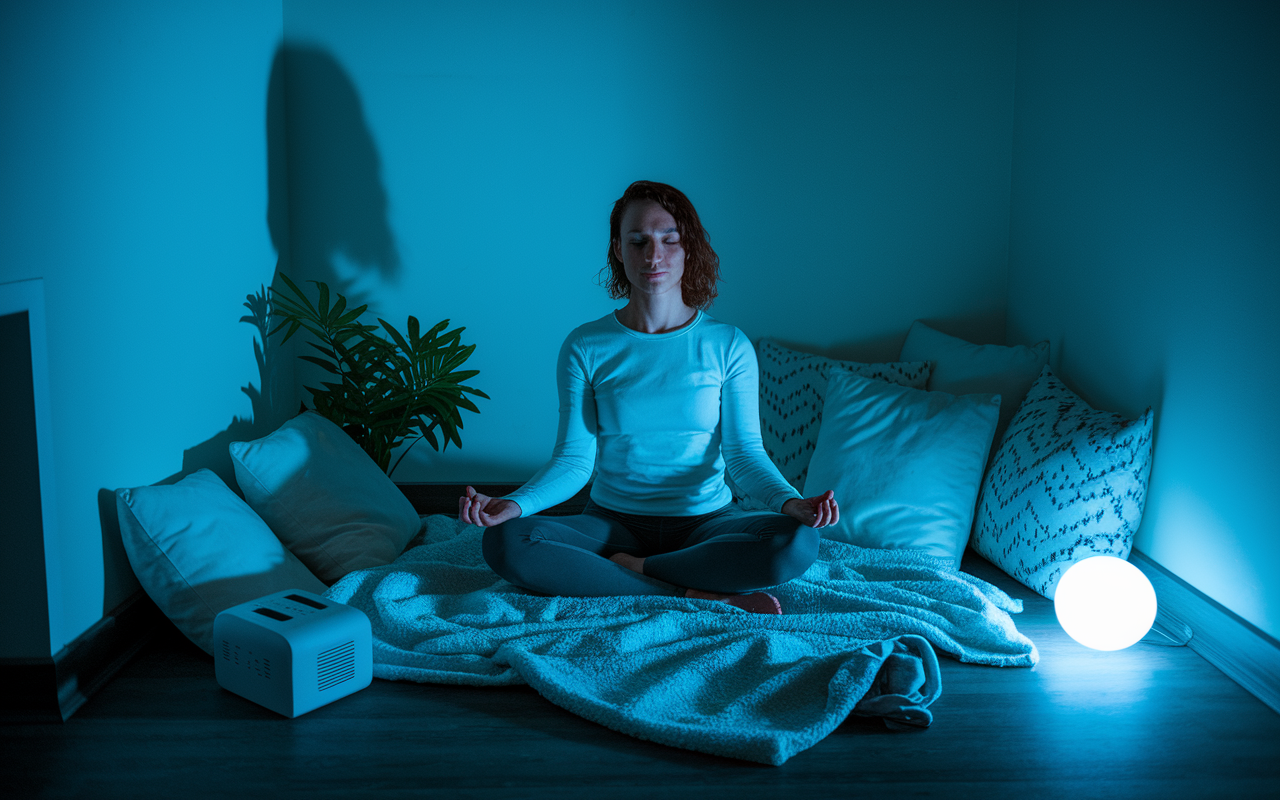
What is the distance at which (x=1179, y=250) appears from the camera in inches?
83.7

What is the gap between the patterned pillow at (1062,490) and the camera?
217cm

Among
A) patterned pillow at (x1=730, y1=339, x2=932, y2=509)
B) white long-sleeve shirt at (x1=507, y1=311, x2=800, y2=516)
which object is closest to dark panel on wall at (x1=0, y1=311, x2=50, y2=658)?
white long-sleeve shirt at (x1=507, y1=311, x2=800, y2=516)

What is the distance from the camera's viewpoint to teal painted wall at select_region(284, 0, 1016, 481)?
9.90 feet

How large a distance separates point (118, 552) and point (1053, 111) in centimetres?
289

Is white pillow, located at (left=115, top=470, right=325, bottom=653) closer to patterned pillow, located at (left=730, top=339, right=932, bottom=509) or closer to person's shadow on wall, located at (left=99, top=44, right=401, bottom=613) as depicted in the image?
person's shadow on wall, located at (left=99, top=44, right=401, bottom=613)

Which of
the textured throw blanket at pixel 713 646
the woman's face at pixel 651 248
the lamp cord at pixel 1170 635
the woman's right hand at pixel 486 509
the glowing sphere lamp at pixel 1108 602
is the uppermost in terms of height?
the woman's face at pixel 651 248

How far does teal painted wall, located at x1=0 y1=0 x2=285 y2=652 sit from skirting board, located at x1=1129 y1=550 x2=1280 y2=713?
239cm

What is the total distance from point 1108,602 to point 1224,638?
0.97ft

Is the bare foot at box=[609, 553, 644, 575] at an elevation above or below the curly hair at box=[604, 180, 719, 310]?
below

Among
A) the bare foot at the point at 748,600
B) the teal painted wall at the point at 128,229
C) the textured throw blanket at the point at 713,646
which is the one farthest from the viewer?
the bare foot at the point at 748,600

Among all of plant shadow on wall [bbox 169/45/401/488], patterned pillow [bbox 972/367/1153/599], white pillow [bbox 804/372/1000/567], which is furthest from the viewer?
plant shadow on wall [bbox 169/45/401/488]

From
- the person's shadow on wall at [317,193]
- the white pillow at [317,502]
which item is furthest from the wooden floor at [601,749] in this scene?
the person's shadow on wall at [317,193]

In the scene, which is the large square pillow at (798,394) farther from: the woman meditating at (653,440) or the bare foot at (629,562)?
the bare foot at (629,562)

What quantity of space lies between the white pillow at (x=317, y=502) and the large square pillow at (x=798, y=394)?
124 cm
